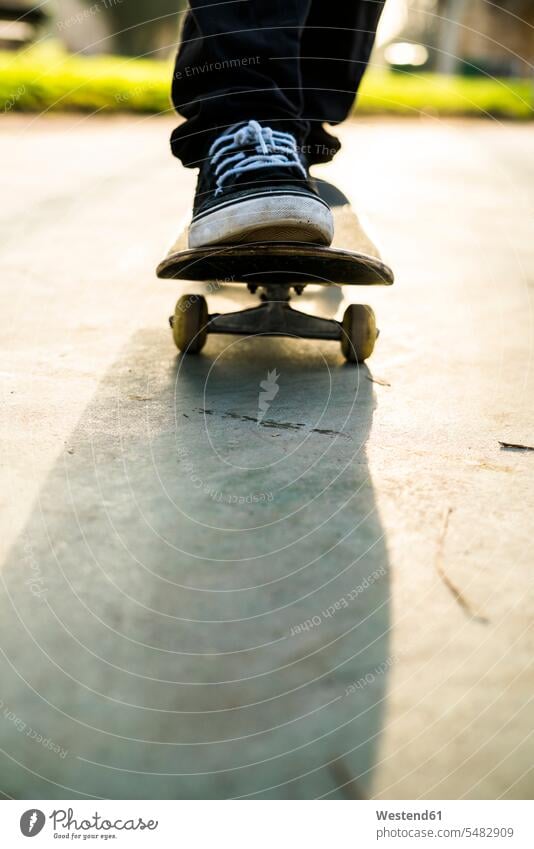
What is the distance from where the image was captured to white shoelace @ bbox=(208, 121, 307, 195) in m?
1.38

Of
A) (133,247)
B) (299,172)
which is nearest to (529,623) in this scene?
(299,172)

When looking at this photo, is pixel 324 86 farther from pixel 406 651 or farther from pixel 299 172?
pixel 406 651

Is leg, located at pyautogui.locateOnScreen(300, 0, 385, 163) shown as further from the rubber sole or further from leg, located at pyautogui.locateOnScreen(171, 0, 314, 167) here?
the rubber sole

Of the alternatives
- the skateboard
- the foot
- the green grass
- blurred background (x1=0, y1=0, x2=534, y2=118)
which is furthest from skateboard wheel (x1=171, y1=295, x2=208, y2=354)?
the green grass

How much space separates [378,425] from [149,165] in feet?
10.7

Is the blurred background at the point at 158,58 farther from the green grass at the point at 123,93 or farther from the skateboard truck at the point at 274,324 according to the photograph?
the skateboard truck at the point at 274,324

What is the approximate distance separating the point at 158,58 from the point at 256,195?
14.6 m

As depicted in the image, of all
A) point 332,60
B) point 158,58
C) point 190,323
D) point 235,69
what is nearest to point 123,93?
point 332,60

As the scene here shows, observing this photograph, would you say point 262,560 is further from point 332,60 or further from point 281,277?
point 332,60

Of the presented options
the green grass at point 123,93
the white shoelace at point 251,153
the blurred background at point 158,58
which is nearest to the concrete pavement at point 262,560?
the white shoelace at point 251,153

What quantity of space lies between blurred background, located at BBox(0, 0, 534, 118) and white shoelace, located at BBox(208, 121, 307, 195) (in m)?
2.40

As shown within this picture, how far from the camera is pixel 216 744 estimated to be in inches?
25.5

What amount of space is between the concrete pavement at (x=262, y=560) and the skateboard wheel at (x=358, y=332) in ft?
0.13
